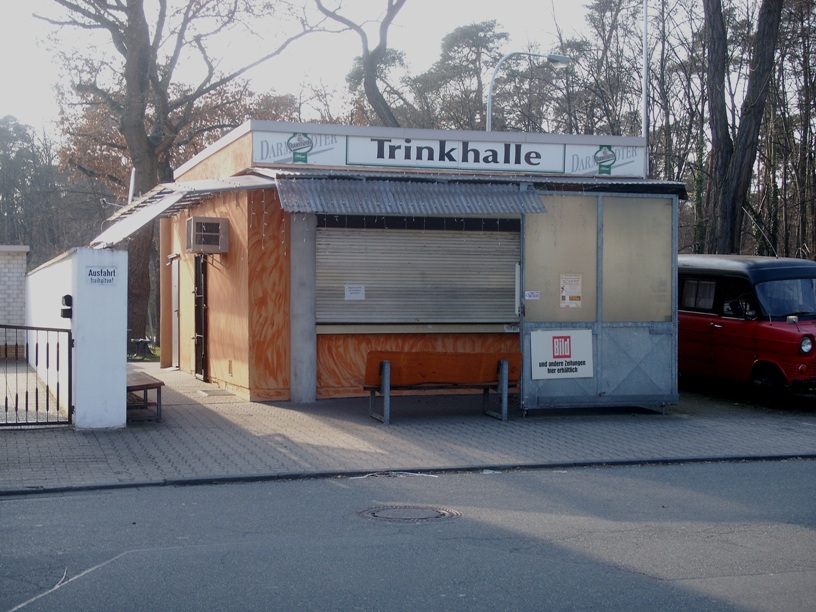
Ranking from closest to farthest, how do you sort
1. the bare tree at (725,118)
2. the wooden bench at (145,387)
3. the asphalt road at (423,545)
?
the asphalt road at (423,545) → the wooden bench at (145,387) → the bare tree at (725,118)

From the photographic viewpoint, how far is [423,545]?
6.87m

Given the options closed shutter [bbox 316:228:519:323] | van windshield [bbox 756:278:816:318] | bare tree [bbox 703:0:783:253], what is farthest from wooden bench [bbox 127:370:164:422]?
bare tree [bbox 703:0:783:253]

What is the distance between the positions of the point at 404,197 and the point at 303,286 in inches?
94.3

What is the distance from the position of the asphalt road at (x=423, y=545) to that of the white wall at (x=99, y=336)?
10.3 feet

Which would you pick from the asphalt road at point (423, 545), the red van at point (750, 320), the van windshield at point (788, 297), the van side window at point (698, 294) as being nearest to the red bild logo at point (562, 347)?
the red van at point (750, 320)

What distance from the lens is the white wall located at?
11484 mm

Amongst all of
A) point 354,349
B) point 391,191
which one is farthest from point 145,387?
point 391,191

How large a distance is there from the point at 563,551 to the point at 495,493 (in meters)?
2.11


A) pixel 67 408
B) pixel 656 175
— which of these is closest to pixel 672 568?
pixel 67 408

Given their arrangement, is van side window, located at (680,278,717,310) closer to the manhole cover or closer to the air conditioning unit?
the air conditioning unit

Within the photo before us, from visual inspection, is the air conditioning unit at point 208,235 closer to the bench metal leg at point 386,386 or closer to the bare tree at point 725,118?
the bench metal leg at point 386,386

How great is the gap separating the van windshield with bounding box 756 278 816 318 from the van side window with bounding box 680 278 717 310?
999mm

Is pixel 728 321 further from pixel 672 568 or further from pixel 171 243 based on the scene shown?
pixel 171 243

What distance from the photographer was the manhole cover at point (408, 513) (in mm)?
7750
